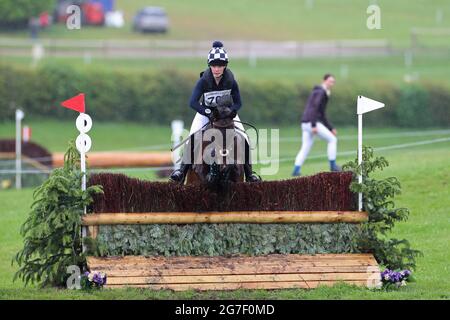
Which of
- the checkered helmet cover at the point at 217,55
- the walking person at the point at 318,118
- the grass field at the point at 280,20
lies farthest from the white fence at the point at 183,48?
the checkered helmet cover at the point at 217,55

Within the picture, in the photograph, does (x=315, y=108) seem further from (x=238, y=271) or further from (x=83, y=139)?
(x=83, y=139)

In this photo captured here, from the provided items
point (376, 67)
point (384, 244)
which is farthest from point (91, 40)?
point (384, 244)

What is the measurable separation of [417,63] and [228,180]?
3695cm

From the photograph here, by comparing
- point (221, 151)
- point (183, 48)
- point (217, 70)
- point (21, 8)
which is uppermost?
point (21, 8)

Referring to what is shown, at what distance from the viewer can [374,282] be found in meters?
11.8

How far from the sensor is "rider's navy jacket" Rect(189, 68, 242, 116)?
12.7 meters

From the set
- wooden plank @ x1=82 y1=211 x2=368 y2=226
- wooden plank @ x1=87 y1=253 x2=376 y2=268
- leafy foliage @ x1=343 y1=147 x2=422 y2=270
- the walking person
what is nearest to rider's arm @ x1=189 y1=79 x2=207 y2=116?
wooden plank @ x1=82 y1=211 x2=368 y2=226

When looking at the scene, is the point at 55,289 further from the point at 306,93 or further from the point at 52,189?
the point at 306,93

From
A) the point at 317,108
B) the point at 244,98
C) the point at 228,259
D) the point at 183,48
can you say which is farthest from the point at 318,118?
the point at 183,48

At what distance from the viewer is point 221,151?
11789mm

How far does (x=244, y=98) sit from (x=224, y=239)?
24.2 metres

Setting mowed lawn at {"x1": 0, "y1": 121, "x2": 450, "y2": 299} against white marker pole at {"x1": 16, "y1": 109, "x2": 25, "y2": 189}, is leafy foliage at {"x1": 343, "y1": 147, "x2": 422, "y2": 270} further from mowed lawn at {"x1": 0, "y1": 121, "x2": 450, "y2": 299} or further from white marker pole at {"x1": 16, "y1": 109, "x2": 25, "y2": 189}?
white marker pole at {"x1": 16, "y1": 109, "x2": 25, "y2": 189}

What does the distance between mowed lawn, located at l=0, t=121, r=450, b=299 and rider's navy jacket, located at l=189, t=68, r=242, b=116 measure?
2.51 m

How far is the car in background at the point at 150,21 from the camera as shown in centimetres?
5362
